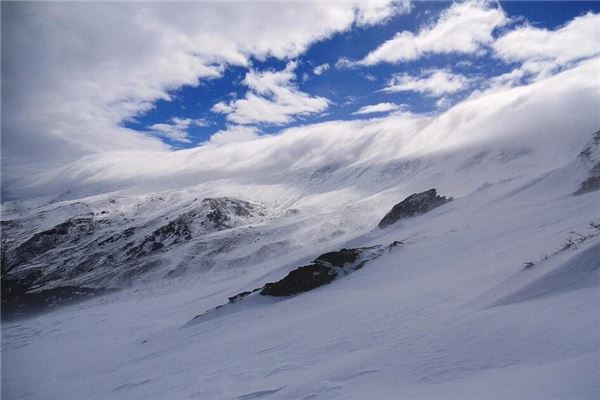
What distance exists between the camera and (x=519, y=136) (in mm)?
139125

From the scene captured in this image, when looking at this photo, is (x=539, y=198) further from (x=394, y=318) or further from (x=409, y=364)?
(x=409, y=364)

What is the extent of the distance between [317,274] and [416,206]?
2491 centimetres

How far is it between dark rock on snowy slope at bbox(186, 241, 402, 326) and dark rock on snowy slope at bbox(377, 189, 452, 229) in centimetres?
1953

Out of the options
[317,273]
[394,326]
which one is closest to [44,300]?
[317,273]

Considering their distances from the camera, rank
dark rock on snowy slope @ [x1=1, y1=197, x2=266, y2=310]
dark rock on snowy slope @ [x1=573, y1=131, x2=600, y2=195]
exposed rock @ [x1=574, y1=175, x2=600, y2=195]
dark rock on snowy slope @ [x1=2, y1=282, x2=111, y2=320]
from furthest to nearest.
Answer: dark rock on snowy slope @ [x1=1, y1=197, x2=266, y2=310] → dark rock on snowy slope @ [x1=2, y1=282, x2=111, y2=320] → dark rock on snowy slope @ [x1=573, y1=131, x2=600, y2=195] → exposed rock @ [x1=574, y1=175, x2=600, y2=195]

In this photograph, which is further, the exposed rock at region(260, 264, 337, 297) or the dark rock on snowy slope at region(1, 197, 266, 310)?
the dark rock on snowy slope at region(1, 197, 266, 310)

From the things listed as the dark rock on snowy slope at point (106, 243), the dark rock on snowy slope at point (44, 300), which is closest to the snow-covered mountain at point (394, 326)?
the dark rock on snowy slope at point (44, 300)

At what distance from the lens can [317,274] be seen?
2253 centimetres

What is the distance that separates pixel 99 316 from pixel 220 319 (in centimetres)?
2886

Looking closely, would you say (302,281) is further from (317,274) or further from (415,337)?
(415,337)

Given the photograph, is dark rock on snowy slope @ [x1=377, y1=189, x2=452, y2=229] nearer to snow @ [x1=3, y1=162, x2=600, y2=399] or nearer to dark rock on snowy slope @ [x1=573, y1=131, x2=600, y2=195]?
dark rock on snowy slope @ [x1=573, y1=131, x2=600, y2=195]

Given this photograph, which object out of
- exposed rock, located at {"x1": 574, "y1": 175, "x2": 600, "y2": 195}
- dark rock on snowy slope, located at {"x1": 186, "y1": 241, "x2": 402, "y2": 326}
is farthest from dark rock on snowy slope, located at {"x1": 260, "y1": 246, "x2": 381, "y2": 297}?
exposed rock, located at {"x1": 574, "y1": 175, "x2": 600, "y2": 195}

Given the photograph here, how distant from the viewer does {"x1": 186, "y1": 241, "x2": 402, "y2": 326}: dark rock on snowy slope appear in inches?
866

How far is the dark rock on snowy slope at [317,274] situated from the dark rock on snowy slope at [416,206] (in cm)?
1953
